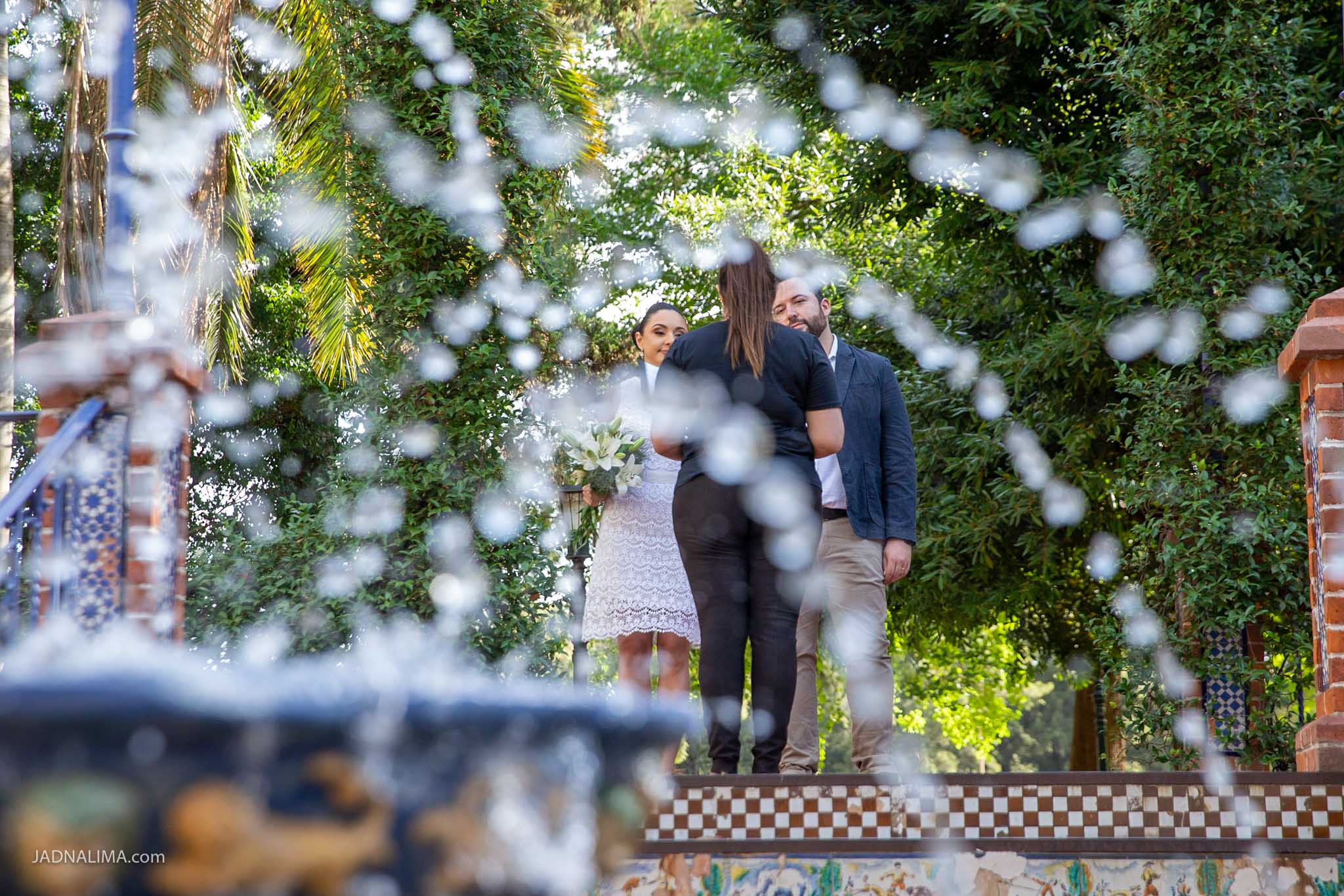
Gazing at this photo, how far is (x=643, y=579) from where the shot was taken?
510 cm

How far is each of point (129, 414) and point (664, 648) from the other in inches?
88.9

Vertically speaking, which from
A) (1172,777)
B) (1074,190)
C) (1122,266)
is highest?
(1074,190)

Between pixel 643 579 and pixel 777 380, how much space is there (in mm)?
1141

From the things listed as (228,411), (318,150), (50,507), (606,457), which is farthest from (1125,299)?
(228,411)

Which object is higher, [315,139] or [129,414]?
[315,139]

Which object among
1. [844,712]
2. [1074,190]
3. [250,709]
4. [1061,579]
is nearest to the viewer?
[250,709]

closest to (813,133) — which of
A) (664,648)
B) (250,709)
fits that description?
(664,648)

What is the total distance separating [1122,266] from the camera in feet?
26.8

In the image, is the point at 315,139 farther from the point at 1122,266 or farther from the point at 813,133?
the point at 1122,266

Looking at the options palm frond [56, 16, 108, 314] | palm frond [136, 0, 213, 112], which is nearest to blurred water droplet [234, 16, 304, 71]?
palm frond [136, 0, 213, 112]

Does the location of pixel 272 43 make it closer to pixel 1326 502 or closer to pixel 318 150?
pixel 318 150

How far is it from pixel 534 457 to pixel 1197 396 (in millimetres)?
3563

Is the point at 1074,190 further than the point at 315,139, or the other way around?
the point at 315,139

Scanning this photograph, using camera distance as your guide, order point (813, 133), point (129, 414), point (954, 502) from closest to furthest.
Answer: point (129, 414)
point (954, 502)
point (813, 133)
